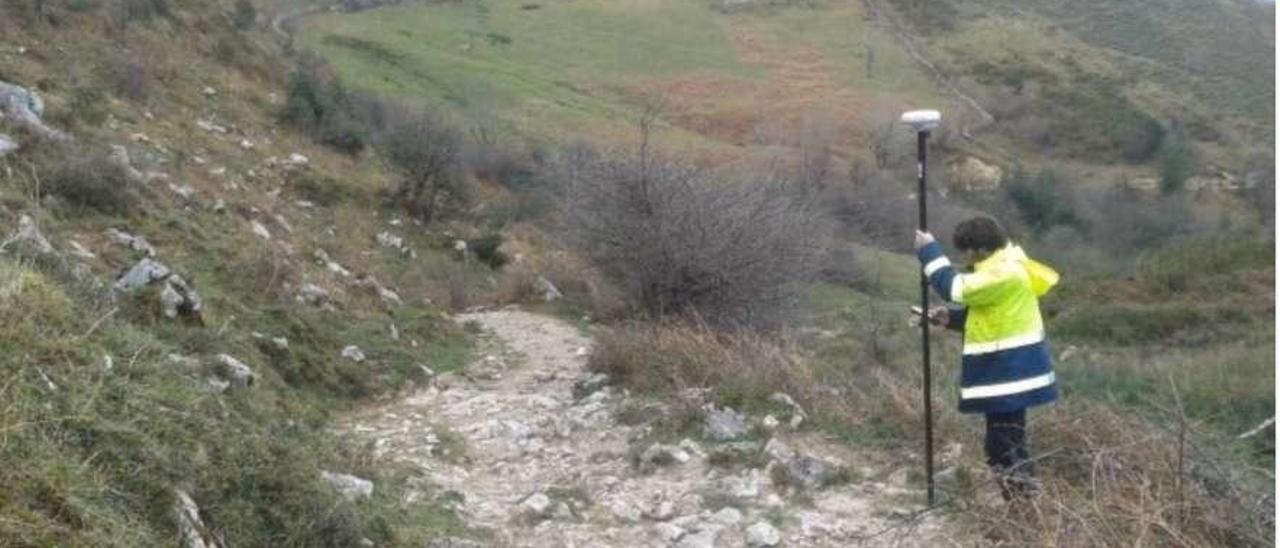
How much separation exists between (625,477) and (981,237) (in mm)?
2603

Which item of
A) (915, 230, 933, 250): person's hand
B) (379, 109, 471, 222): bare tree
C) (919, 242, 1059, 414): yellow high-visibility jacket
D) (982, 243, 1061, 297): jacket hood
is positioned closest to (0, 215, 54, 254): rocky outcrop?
(915, 230, 933, 250): person's hand

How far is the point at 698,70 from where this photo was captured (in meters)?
59.1

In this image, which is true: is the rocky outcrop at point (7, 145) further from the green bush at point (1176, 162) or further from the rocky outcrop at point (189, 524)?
the green bush at point (1176, 162)

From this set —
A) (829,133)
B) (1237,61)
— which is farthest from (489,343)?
(1237,61)

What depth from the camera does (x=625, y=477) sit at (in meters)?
7.61

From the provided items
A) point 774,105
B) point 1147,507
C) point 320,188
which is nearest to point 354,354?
point 1147,507

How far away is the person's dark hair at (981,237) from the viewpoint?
600cm

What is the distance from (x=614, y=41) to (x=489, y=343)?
157 feet

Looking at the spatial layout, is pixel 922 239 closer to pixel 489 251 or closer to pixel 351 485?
pixel 351 485

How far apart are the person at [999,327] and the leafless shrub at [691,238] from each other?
6.39 m

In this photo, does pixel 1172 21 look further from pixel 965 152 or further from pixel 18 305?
pixel 18 305

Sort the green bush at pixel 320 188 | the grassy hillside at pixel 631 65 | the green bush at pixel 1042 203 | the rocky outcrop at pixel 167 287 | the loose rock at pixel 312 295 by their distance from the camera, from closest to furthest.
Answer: the rocky outcrop at pixel 167 287
the loose rock at pixel 312 295
the green bush at pixel 320 188
the green bush at pixel 1042 203
the grassy hillside at pixel 631 65

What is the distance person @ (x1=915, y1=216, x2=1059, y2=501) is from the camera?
5941mm

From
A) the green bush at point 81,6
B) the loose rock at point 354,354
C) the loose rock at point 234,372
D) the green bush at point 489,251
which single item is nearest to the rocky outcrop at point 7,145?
the loose rock at point 354,354
